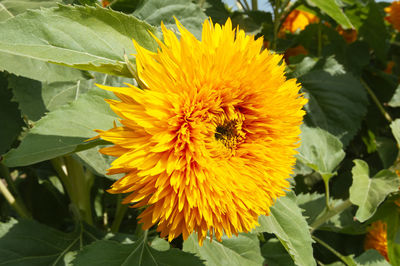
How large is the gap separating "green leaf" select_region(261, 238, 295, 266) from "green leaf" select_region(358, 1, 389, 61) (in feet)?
3.56

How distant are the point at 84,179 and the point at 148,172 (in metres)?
0.67

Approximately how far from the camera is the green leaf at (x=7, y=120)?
1.05 m

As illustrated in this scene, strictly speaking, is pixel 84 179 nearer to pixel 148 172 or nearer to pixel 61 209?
pixel 61 209

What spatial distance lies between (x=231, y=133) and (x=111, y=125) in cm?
25

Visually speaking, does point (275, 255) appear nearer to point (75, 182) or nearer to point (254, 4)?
point (75, 182)

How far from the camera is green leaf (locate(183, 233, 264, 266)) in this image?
0.97m

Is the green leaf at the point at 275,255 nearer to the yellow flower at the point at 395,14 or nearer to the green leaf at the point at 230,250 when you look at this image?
the green leaf at the point at 230,250

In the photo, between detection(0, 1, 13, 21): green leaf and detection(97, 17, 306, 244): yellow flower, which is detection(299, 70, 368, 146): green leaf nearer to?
detection(97, 17, 306, 244): yellow flower

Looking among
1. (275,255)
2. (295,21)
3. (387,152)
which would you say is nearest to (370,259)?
(275,255)

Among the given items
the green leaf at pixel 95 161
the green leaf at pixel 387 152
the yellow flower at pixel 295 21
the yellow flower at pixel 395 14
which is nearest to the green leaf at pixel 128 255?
the green leaf at pixel 95 161

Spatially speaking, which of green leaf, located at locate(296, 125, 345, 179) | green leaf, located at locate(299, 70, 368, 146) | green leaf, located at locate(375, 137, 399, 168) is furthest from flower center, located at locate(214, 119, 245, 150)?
green leaf, located at locate(375, 137, 399, 168)

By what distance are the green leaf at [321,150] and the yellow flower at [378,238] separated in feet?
1.18

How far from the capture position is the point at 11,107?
3.65ft

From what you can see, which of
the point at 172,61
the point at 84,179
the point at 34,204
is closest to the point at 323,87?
the point at 84,179
